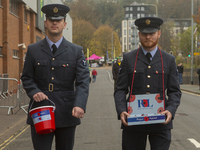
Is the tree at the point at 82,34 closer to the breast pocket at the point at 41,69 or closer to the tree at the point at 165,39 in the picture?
the tree at the point at 165,39

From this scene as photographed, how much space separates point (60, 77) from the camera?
382 centimetres

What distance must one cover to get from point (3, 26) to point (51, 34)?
1843cm

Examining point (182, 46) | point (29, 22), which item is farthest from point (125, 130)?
point (182, 46)

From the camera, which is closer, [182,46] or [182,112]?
[182,112]

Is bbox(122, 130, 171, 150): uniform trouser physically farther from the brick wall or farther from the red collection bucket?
the brick wall

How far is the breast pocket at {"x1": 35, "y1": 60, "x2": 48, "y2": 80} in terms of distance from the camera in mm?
3840

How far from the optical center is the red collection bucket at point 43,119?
11.6 ft

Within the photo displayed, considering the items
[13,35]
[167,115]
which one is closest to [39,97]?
[167,115]

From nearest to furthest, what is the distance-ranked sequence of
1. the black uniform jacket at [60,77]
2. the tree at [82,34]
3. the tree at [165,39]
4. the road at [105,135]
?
the black uniform jacket at [60,77] < the road at [105,135] < the tree at [165,39] < the tree at [82,34]

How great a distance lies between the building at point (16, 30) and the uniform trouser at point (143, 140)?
16.7 m

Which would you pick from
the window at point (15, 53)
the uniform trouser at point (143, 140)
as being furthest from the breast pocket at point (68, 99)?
the window at point (15, 53)

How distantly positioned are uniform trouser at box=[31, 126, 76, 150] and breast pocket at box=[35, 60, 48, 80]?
0.51 m

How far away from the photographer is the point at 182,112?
1297 centimetres

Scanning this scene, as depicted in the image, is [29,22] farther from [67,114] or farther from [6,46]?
[67,114]
